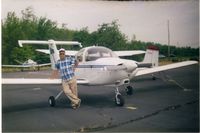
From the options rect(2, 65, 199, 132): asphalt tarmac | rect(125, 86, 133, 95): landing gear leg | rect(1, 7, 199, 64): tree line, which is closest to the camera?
rect(2, 65, 199, 132): asphalt tarmac

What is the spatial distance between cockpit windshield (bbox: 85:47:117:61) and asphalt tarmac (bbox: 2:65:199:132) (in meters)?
0.68

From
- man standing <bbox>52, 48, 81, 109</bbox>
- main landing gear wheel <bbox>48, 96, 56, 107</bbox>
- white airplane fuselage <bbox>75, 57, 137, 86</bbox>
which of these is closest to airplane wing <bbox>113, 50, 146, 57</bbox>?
white airplane fuselage <bbox>75, 57, 137, 86</bbox>

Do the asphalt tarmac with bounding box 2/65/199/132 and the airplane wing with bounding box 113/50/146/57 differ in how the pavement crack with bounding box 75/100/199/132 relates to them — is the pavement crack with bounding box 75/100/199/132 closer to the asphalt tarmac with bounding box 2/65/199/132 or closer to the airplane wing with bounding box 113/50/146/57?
the asphalt tarmac with bounding box 2/65/199/132

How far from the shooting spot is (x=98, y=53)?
509 centimetres

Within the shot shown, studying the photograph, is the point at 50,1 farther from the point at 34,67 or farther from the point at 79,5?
the point at 34,67

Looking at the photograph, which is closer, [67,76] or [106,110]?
[67,76]

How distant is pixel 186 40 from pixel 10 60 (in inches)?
100

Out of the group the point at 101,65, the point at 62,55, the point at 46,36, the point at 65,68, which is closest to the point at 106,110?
the point at 101,65

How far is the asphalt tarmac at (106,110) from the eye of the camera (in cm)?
402

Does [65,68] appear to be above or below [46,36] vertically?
below

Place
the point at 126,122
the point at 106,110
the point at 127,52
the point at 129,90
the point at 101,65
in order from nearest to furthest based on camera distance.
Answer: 1. the point at 126,122
2. the point at 106,110
3. the point at 127,52
4. the point at 101,65
5. the point at 129,90

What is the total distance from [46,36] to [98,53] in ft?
3.09

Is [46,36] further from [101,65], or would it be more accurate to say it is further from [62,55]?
[101,65]

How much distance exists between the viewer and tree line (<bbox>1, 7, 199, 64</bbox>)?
418cm
